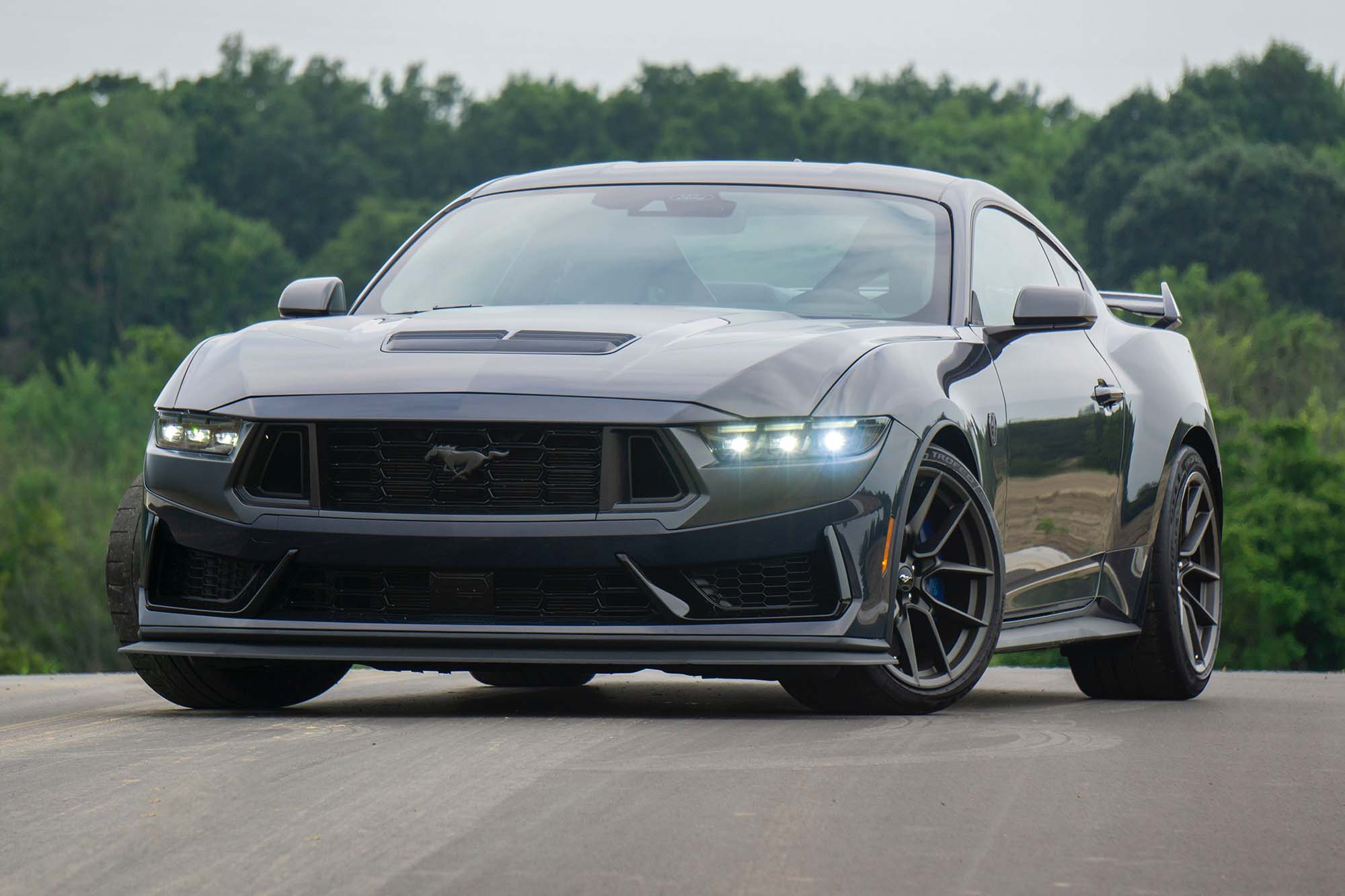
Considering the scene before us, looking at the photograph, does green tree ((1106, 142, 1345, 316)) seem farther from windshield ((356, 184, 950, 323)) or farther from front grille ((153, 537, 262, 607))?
front grille ((153, 537, 262, 607))

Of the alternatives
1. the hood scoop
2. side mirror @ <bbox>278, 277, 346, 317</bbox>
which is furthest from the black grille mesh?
side mirror @ <bbox>278, 277, 346, 317</bbox>

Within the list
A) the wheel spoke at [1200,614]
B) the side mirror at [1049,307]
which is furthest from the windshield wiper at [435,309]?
the wheel spoke at [1200,614]

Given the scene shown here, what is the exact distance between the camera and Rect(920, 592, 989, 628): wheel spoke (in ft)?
21.5

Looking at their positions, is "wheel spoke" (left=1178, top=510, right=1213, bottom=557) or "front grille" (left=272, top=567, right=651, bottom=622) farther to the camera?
"wheel spoke" (left=1178, top=510, right=1213, bottom=557)

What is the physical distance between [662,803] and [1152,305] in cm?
521

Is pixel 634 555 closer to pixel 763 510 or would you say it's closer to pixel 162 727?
pixel 763 510

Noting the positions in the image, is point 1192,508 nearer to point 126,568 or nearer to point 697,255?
point 697,255

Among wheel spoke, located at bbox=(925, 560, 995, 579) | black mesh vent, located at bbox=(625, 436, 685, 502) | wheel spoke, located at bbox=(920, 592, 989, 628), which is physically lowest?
wheel spoke, located at bbox=(920, 592, 989, 628)

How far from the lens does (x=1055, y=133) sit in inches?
5118

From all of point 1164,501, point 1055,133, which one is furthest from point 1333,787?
point 1055,133

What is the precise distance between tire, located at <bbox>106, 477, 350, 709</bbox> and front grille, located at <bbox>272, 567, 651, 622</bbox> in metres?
0.37

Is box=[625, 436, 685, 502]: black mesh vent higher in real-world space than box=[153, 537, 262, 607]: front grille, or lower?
higher

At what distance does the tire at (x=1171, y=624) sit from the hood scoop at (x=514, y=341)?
7.95 ft

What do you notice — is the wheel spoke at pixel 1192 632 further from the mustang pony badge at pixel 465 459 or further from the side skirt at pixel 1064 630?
the mustang pony badge at pixel 465 459
